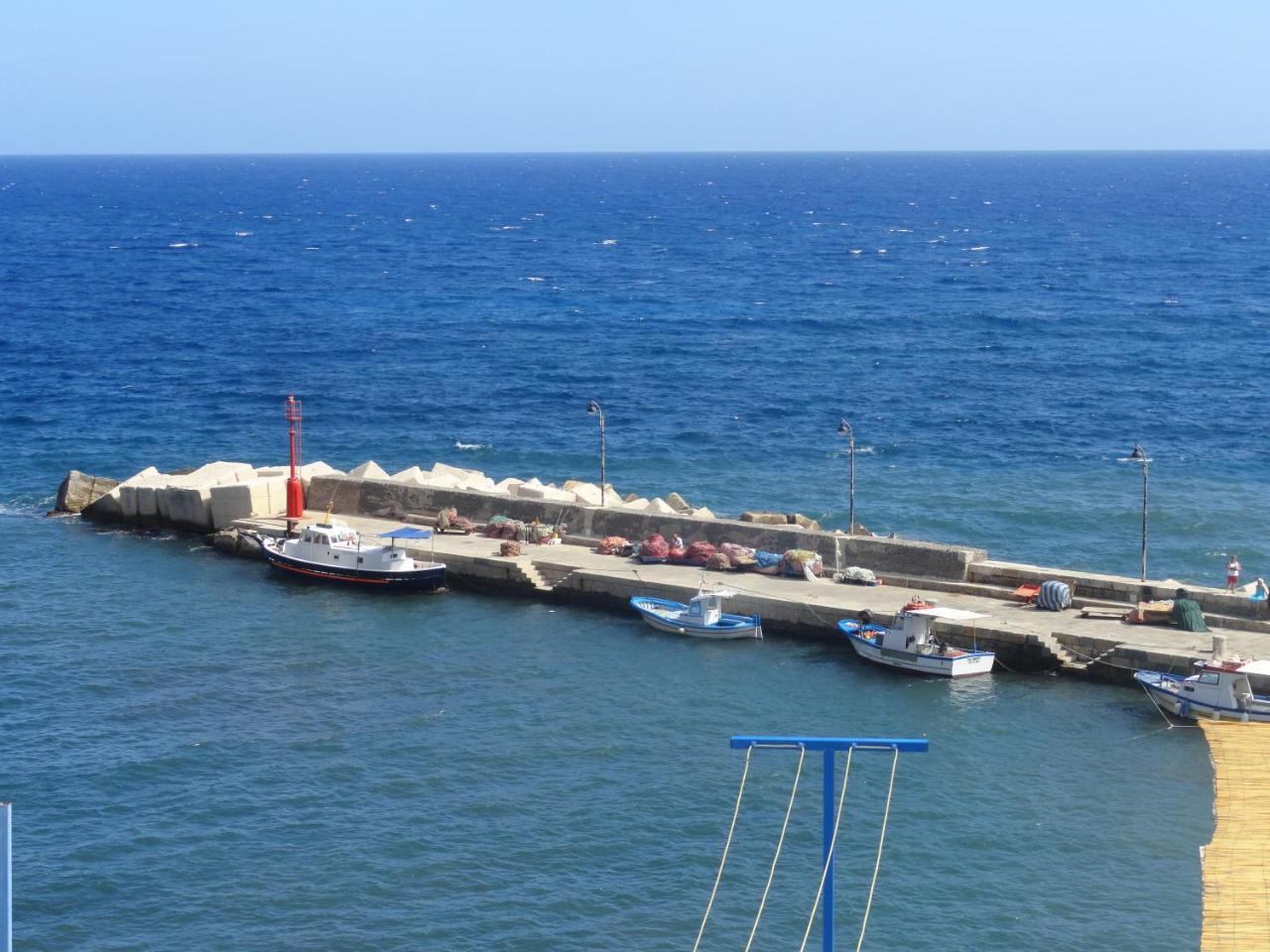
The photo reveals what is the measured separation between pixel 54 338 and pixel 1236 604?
7856 cm

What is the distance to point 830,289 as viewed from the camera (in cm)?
13062

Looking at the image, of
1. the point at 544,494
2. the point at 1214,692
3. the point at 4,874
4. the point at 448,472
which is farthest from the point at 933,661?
the point at 4,874

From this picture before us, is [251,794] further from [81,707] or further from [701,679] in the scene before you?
[701,679]

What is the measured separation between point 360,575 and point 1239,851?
3352cm

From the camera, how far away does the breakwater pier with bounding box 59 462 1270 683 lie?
1666 inches

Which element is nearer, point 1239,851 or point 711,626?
point 1239,851

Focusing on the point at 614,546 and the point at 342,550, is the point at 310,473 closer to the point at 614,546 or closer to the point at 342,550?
the point at 342,550

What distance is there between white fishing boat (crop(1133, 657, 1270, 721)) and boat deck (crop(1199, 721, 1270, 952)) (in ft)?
48.9

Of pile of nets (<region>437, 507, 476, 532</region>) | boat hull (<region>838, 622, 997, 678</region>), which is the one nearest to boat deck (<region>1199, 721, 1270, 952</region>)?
boat hull (<region>838, 622, 997, 678</region>)

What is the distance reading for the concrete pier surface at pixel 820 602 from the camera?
41.6 meters

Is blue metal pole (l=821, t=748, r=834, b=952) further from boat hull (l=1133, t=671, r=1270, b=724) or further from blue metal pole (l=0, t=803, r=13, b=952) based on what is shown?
boat hull (l=1133, t=671, r=1270, b=724)

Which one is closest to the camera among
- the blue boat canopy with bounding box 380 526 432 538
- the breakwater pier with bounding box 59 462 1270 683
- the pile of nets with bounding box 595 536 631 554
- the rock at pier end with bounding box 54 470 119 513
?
the breakwater pier with bounding box 59 462 1270 683

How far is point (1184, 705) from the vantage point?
38594 millimetres

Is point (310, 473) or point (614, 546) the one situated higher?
point (310, 473)
